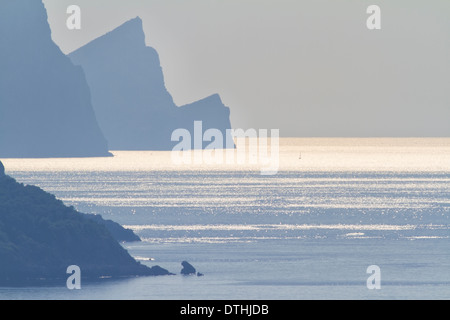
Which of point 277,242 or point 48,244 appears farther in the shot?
point 277,242

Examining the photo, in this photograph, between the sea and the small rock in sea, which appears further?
the small rock in sea

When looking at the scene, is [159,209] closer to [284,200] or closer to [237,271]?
[284,200]

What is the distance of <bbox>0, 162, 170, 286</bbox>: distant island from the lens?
56562 millimetres

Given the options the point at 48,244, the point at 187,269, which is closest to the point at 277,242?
the point at 187,269

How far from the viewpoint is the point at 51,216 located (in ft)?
196

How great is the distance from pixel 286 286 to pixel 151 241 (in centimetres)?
2506

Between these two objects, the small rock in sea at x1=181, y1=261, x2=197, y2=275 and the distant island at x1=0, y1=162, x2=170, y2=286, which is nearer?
the distant island at x1=0, y1=162, x2=170, y2=286

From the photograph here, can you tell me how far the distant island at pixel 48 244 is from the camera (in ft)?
186

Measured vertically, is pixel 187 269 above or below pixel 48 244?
below

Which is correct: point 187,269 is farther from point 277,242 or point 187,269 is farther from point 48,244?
point 277,242

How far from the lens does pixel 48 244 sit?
57.7 m

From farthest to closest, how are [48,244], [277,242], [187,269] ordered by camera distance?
[277,242] < [187,269] < [48,244]

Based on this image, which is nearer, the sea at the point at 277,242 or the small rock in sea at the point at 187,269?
the sea at the point at 277,242
